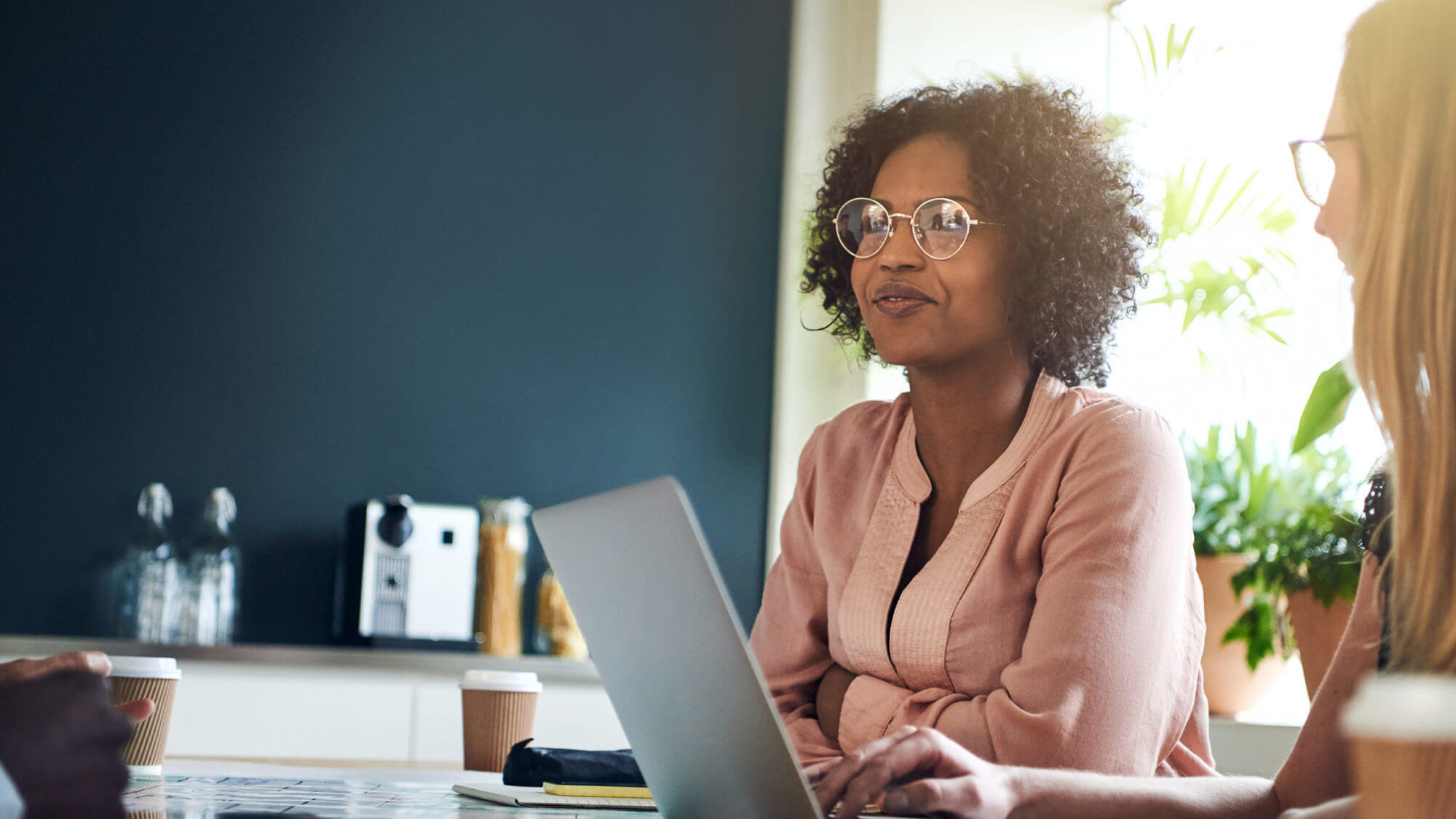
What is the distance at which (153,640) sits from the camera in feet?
8.55

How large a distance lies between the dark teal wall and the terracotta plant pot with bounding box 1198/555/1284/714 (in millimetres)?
1256

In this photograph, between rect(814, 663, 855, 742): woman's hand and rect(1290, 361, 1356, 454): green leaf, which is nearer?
rect(814, 663, 855, 742): woman's hand

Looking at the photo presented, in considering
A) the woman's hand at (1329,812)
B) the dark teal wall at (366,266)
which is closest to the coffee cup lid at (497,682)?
the woman's hand at (1329,812)

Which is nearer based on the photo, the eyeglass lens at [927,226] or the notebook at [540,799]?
the notebook at [540,799]

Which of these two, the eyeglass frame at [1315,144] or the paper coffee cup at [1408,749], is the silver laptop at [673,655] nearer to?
the paper coffee cup at [1408,749]

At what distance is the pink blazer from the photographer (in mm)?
1240

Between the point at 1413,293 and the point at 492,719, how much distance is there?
1021 mm

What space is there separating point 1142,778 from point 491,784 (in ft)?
1.80

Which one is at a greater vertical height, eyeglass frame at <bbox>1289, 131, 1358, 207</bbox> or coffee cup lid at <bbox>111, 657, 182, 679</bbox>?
eyeglass frame at <bbox>1289, 131, 1358, 207</bbox>

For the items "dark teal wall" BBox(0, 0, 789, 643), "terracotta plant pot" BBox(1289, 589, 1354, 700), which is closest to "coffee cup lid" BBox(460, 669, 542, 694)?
"terracotta plant pot" BBox(1289, 589, 1354, 700)

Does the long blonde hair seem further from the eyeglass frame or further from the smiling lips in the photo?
the smiling lips

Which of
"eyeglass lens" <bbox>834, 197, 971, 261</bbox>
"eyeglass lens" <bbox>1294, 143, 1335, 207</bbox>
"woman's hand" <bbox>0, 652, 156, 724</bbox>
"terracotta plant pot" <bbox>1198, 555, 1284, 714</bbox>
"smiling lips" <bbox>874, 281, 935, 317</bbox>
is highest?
"eyeglass lens" <bbox>834, 197, 971, 261</bbox>

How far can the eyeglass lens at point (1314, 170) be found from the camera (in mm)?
931

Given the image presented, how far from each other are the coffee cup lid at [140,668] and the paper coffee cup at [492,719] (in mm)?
324
